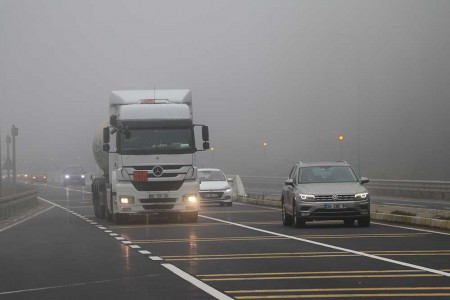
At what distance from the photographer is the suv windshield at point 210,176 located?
43872mm

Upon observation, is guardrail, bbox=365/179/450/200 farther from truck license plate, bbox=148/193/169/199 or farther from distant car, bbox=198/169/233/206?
truck license plate, bbox=148/193/169/199

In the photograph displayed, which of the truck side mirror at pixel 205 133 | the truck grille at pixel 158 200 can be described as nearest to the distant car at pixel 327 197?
the truck side mirror at pixel 205 133

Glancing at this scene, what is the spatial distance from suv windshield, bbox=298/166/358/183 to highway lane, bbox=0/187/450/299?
1201 millimetres

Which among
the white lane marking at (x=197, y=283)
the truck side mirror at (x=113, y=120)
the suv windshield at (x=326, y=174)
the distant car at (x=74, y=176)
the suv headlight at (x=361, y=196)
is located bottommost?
the white lane marking at (x=197, y=283)

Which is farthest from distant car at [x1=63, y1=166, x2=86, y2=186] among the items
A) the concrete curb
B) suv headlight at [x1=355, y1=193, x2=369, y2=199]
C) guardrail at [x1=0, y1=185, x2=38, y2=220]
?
suv headlight at [x1=355, y1=193, x2=369, y2=199]

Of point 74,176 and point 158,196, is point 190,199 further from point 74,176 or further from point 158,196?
point 74,176

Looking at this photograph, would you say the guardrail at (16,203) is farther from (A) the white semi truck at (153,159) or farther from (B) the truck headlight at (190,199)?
(B) the truck headlight at (190,199)

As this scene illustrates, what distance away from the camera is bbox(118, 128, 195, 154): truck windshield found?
28828 mm

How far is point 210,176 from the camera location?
1745 inches

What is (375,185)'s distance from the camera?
57906 mm

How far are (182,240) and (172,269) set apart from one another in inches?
272

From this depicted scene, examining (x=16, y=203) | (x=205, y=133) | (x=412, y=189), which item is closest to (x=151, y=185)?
(x=205, y=133)

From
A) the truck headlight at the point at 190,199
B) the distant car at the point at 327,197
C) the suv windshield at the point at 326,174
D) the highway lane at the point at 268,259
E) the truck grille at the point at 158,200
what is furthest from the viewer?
the truck headlight at the point at 190,199

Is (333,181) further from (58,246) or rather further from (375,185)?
(375,185)
